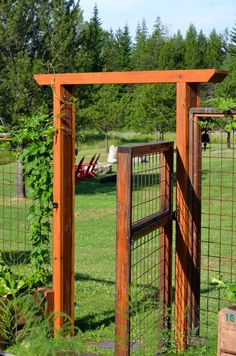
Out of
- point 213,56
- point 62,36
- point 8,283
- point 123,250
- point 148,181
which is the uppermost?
point 213,56

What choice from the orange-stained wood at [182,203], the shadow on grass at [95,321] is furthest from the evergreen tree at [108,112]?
the orange-stained wood at [182,203]

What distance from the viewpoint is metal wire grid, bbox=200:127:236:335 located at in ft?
17.3

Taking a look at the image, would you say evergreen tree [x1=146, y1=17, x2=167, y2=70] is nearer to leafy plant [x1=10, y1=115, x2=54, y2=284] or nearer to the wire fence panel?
the wire fence panel

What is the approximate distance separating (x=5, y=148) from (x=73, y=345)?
104 inches

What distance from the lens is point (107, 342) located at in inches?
233

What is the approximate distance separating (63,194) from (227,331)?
236 cm

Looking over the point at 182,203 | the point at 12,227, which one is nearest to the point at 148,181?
the point at 182,203

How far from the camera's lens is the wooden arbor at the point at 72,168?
508 cm

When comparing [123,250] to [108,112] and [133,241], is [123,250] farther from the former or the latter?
[108,112]

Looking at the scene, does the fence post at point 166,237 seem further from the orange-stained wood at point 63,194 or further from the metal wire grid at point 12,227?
the metal wire grid at point 12,227

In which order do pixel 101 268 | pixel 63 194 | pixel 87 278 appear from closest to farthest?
pixel 63 194 → pixel 87 278 → pixel 101 268

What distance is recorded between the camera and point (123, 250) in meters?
4.13

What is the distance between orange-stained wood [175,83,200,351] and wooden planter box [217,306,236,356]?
1258mm

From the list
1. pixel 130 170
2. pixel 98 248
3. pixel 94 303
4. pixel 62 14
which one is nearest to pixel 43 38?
pixel 62 14
